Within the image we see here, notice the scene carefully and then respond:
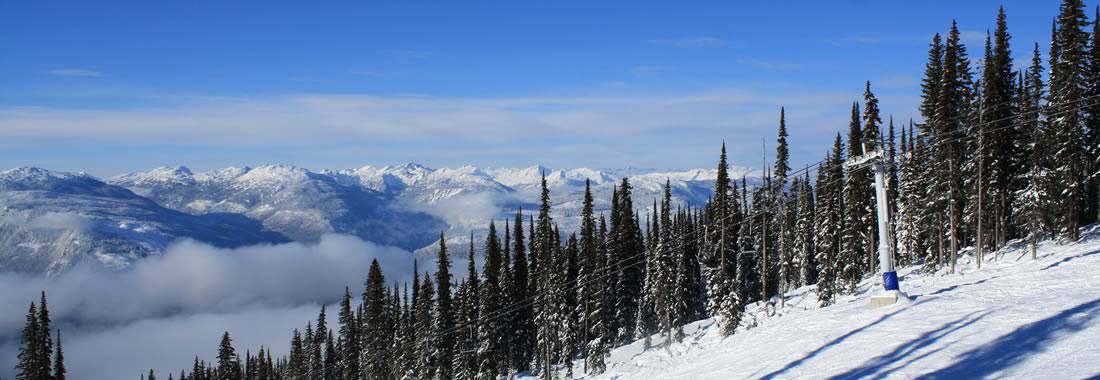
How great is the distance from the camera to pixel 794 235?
87812 millimetres

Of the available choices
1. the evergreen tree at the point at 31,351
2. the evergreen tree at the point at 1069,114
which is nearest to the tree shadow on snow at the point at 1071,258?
the evergreen tree at the point at 1069,114

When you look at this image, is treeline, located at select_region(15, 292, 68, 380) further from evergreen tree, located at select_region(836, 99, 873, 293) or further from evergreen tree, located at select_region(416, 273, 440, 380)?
evergreen tree, located at select_region(836, 99, 873, 293)

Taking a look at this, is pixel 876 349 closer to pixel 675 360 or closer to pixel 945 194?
pixel 675 360

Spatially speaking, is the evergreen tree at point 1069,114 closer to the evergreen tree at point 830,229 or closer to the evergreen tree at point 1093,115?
the evergreen tree at point 1093,115

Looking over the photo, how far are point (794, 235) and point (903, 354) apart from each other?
6685 cm

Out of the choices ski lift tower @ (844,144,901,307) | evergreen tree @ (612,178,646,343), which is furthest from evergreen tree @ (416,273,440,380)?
ski lift tower @ (844,144,901,307)

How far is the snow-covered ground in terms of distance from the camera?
67.9 feet

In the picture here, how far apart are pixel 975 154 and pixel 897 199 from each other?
76.5 feet

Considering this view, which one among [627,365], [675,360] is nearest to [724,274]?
[627,365]

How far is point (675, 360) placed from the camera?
131 ft

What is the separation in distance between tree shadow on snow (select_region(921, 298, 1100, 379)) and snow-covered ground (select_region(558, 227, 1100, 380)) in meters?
0.03

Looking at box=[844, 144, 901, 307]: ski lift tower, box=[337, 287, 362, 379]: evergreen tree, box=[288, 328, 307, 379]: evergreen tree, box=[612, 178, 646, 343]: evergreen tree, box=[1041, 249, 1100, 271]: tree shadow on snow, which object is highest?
box=[844, 144, 901, 307]: ski lift tower

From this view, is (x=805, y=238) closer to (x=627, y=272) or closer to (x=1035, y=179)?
(x=627, y=272)

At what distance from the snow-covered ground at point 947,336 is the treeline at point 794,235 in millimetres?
7210
